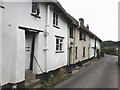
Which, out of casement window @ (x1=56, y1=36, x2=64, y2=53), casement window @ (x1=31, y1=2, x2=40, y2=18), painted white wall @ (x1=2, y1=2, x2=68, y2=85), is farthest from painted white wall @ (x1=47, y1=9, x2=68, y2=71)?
casement window @ (x1=31, y1=2, x2=40, y2=18)

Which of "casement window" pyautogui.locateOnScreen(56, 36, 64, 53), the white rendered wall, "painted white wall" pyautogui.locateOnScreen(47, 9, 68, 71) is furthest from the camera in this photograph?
"casement window" pyautogui.locateOnScreen(56, 36, 64, 53)

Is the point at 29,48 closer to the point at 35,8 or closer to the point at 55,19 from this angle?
the point at 35,8

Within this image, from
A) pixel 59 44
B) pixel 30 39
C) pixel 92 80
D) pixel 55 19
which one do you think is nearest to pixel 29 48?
pixel 30 39

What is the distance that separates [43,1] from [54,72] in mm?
5736

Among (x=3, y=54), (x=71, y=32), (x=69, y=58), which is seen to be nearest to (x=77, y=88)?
(x=3, y=54)

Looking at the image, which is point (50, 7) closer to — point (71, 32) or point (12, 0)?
point (12, 0)

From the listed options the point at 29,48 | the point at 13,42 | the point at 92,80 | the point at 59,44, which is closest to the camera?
the point at 13,42

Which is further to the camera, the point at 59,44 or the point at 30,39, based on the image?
the point at 59,44

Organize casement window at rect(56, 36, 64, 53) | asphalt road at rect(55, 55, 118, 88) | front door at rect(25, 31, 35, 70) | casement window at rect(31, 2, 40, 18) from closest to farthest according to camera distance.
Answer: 1. casement window at rect(31, 2, 40, 18)
2. front door at rect(25, 31, 35, 70)
3. asphalt road at rect(55, 55, 118, 88)
4. casement window at rect(56, 36, 64, 53)

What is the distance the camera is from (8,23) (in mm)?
8055

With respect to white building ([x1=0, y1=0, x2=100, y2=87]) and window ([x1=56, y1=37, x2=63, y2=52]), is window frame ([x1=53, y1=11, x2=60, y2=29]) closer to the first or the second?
white building ([x1=0, y1=0, x2=100, y2=87])

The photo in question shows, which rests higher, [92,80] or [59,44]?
[59,44]

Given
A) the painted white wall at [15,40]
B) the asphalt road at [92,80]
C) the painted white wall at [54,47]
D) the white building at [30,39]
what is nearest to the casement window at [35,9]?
the white building at [30,39]

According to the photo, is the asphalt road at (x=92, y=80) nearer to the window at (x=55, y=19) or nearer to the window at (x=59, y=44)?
the window at (x=59, y=44)
